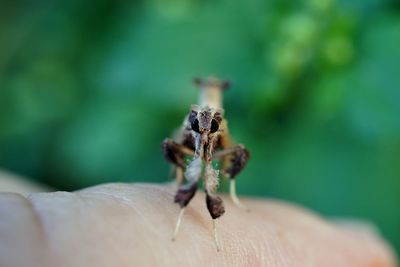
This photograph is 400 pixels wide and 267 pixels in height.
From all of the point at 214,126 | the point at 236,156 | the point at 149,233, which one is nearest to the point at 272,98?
the point at 236,156

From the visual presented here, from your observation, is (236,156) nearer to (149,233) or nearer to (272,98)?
(149,233)

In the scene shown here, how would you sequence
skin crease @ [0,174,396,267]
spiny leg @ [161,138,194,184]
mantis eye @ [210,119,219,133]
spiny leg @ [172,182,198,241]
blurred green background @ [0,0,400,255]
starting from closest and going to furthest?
skin crease @ [0,174,396,267] < spiny leg @ [172,182,198,241] < mantis eye @ [210,119,219,133] < spiny leg @ [161,138,194,184] < blurred green background @ [0,0,400,255]

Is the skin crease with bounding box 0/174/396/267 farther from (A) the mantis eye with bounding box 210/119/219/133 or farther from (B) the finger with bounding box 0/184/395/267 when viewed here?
(A) the mantis eye with bounding box 210/119/219/133

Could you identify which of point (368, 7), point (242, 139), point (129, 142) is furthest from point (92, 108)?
point (368, 7)


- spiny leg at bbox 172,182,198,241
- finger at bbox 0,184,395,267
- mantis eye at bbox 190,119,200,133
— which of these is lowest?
finger at bbox 0,184,395,267

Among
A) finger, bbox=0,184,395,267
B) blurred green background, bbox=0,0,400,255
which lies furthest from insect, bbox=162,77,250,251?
blurred green background, bbox=0,0,400,255

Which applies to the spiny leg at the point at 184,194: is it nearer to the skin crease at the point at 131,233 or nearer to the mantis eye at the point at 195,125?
the skin crease at the point at 131,233

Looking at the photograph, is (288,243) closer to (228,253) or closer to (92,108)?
(228,253)

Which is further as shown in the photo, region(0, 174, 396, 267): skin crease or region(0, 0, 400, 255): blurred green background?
region(0, 0, 400, 255): blurred green background
